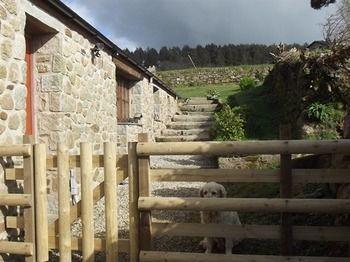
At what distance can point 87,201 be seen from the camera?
4.30 m

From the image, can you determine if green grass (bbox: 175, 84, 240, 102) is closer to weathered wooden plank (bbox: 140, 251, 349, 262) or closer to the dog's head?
the dog's head

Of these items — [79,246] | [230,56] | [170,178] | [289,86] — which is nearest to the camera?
[170,178]

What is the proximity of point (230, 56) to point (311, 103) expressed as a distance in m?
30.7

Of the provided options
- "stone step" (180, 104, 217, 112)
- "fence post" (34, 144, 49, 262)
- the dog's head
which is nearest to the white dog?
the dog's head

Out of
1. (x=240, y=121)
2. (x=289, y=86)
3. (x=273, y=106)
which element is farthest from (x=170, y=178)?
(x=273, y=106)

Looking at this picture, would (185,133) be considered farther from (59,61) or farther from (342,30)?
(59,61)

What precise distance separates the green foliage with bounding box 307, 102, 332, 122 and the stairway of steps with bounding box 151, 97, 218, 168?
281 centimetres

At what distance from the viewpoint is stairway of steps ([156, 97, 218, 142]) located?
16516mm

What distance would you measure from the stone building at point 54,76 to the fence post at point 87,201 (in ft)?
3.33

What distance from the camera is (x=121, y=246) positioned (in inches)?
167

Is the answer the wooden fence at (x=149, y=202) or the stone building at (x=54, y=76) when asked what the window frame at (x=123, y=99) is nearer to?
the stone building at (x=54, y=76)

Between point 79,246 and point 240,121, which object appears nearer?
point 79,246

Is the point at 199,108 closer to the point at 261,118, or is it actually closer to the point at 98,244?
the point at 261,118

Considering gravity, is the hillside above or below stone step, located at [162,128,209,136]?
above
